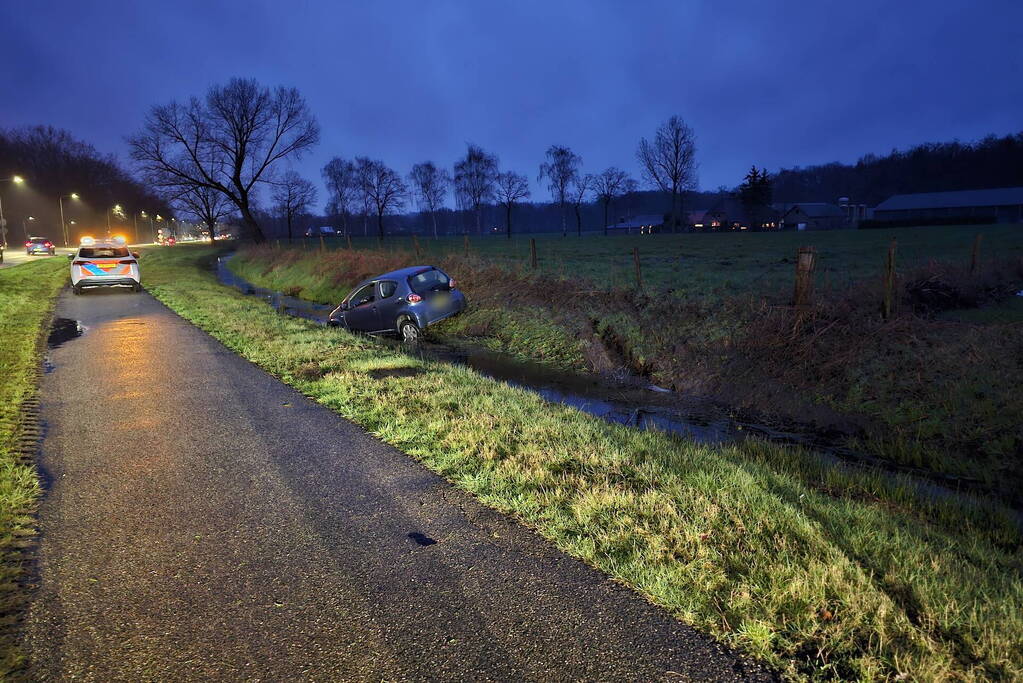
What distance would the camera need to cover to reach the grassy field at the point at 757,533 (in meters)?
2.72

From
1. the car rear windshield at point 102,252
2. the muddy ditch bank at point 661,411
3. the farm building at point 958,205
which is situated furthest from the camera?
the farm building at point 958,205

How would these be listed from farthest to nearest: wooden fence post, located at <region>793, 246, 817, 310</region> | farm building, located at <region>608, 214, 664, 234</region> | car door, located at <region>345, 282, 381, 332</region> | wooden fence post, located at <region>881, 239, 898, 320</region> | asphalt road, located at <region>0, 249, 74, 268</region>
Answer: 1. farm building, located at <region>608, 214, 664, 234</region>
2. asphalt road, located at <region>0, 249, 74, 268</region>
3. car door, located at <region>345, 282, 381, 332</region>
4. wooden fence post, located at <region>793, 246, 817, 310</region>
5. wooden fence post, located at <region>881, 239, 898, 320</region>

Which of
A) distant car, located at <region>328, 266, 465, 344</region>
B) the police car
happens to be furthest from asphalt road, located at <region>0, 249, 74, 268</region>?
distant car, located at <region>328, 266, 465, 344</region>

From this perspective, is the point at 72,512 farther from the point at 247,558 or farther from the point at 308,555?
the point at 308,555

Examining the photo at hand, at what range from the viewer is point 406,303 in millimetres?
12883

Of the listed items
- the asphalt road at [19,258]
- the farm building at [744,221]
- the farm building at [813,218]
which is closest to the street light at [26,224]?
the asphalt road at [19,258]

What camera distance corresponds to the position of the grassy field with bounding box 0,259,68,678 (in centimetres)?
314

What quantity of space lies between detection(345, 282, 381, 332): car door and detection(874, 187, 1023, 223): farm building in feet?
252

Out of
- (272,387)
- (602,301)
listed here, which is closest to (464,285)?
(602,301)

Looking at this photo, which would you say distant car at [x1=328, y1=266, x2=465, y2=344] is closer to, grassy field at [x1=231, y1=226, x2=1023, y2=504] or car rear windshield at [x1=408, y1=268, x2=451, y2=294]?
car rear windshield at [x1=408, y1=268, x2=451, y2=294]

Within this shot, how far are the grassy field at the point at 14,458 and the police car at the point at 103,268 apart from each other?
5.32 meters

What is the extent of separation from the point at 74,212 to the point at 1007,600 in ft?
415

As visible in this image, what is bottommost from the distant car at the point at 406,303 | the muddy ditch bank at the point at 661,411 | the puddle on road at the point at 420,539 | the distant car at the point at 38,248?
the muddy ditch bank at the point at 661,411

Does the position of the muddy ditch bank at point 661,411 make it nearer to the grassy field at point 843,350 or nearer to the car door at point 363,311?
the grassy field at point 843,350
